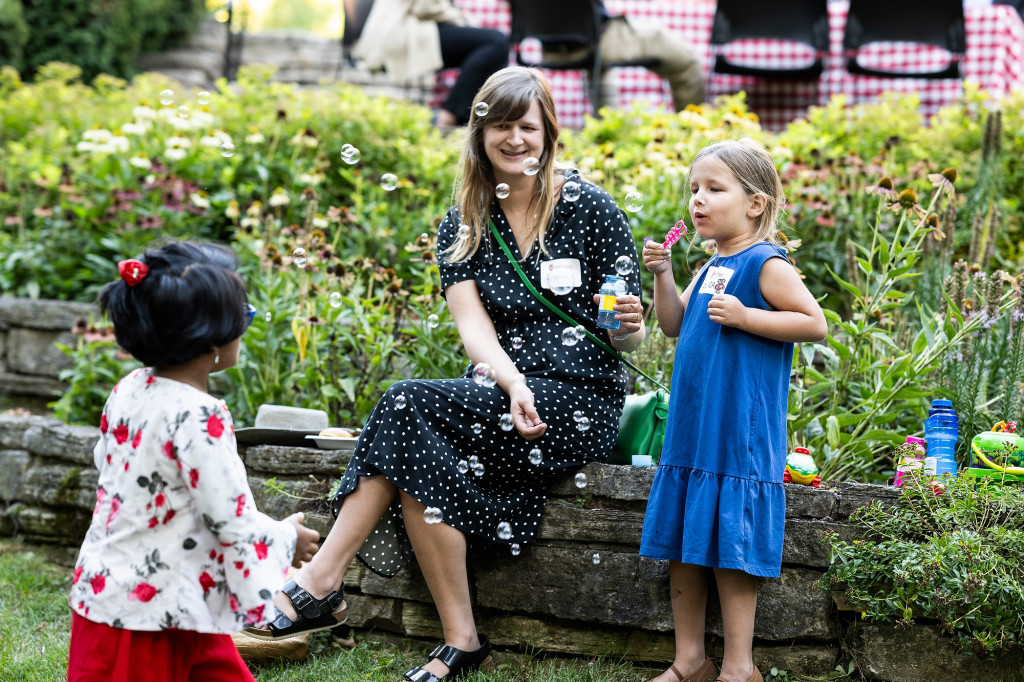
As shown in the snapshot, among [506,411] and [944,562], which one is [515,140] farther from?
[944,562]

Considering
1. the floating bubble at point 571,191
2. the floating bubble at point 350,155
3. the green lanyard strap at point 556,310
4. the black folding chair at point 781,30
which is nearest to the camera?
the green lanyard strap at point 556,310

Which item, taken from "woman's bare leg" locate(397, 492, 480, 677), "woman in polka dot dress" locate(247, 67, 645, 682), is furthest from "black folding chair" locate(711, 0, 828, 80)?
"woman's bare leg" locate(397, 492, 480, 677)

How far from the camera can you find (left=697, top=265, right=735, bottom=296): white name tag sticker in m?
2.50

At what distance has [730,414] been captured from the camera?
241cm

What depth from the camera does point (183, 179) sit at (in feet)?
16.4

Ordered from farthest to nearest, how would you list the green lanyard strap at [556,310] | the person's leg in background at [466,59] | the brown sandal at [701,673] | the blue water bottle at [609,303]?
the person's leg in background at [466,59] < the green lanyard strap at [556,310] < the blue water bottle at [609,303] < the brown sandal at [701,673]

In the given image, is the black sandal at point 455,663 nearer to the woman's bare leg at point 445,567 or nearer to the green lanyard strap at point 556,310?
the woman's bare leg at point 445,567

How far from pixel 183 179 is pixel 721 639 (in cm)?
361

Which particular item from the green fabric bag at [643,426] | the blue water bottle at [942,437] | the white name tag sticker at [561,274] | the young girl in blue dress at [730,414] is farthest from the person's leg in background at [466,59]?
the blue water bottle at [942,437]

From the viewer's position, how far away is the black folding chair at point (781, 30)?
272 inches

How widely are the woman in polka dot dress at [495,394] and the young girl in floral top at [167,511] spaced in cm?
71

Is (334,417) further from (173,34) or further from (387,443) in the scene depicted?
(173,34)

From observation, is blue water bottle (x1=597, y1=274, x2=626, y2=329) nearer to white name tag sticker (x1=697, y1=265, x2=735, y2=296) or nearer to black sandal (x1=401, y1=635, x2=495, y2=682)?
white name tag sticker (x1=697, y1=265, x2=735, y2=296)

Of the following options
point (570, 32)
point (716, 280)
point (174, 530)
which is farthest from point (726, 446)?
point (570, 32)
